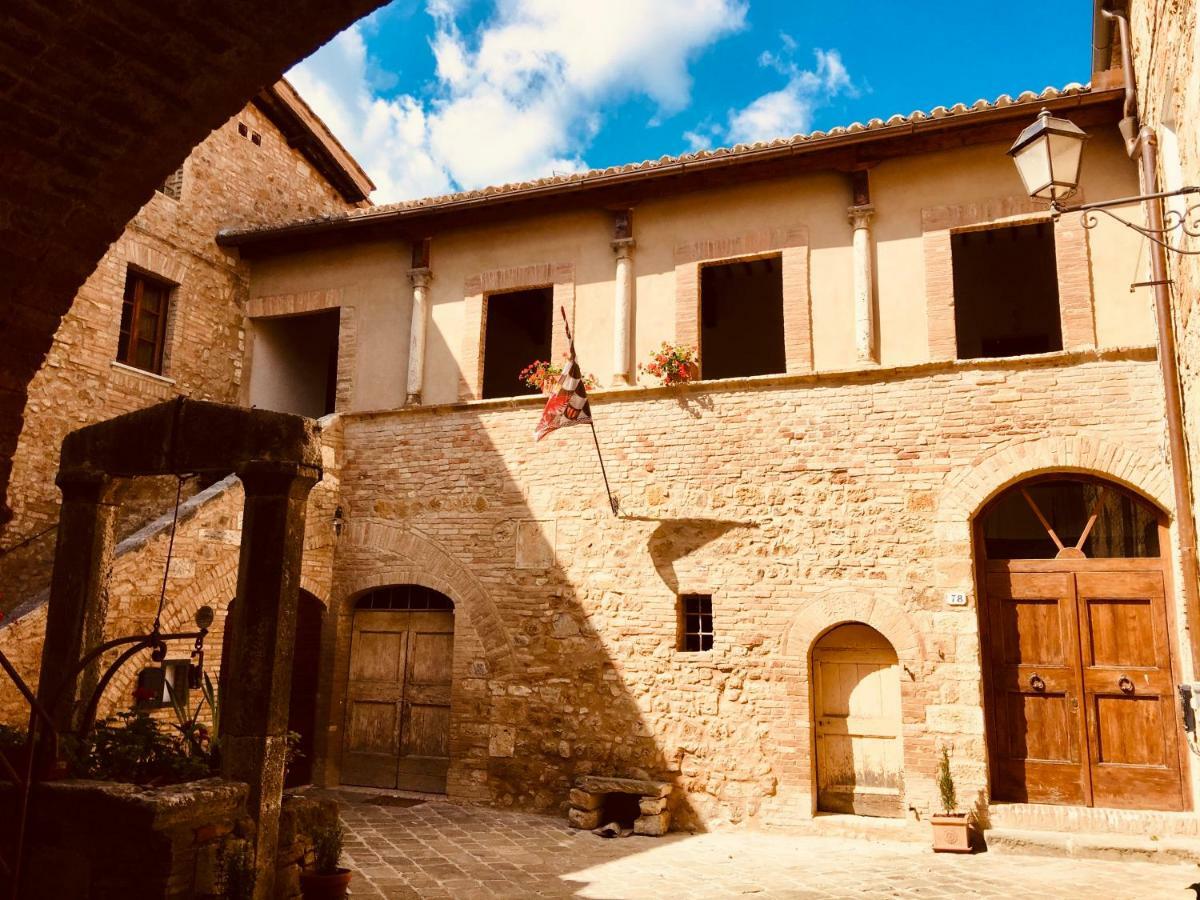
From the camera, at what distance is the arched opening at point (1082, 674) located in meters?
8.00

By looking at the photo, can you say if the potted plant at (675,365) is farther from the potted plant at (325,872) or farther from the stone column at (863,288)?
the potted plant at (325,872)

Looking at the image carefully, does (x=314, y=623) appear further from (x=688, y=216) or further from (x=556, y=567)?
(x=688, y=216)

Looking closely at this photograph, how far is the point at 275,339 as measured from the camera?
41.9 ft

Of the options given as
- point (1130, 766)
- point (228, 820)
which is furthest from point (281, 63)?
point (1130, 766)

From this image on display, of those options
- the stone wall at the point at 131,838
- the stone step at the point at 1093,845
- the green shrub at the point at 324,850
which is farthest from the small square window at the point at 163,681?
the stone step at the point at 1093,845

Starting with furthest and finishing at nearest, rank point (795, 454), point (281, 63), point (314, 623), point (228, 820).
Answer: point (314, 623) → point (795, 454) → point (228, 820) → point (281, 63)

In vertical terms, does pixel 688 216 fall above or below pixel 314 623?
above

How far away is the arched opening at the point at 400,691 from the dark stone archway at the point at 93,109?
305 inches

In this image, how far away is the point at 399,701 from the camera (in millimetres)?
10555

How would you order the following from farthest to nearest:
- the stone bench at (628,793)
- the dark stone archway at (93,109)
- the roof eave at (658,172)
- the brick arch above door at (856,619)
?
the roof eave at (658,172) → the stone bench at (628,793) → the brick arch above door at (856,619) → the dark stone archway at (93,109)

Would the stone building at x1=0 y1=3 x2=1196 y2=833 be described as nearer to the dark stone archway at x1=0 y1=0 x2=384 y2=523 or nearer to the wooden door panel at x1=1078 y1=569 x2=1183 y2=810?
the wooden door panel at x1=1078 y1=569 x2=1183 y2=810

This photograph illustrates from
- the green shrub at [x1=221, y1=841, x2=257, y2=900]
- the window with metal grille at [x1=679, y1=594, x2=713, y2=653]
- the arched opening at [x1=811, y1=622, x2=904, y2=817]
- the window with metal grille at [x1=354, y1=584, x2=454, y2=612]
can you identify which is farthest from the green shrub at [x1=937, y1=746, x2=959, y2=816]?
the green shrub at [x1=221, y1=841, x2=257, y2=900]

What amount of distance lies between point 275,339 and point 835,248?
7.64m

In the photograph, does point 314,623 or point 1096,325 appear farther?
point 314,623
